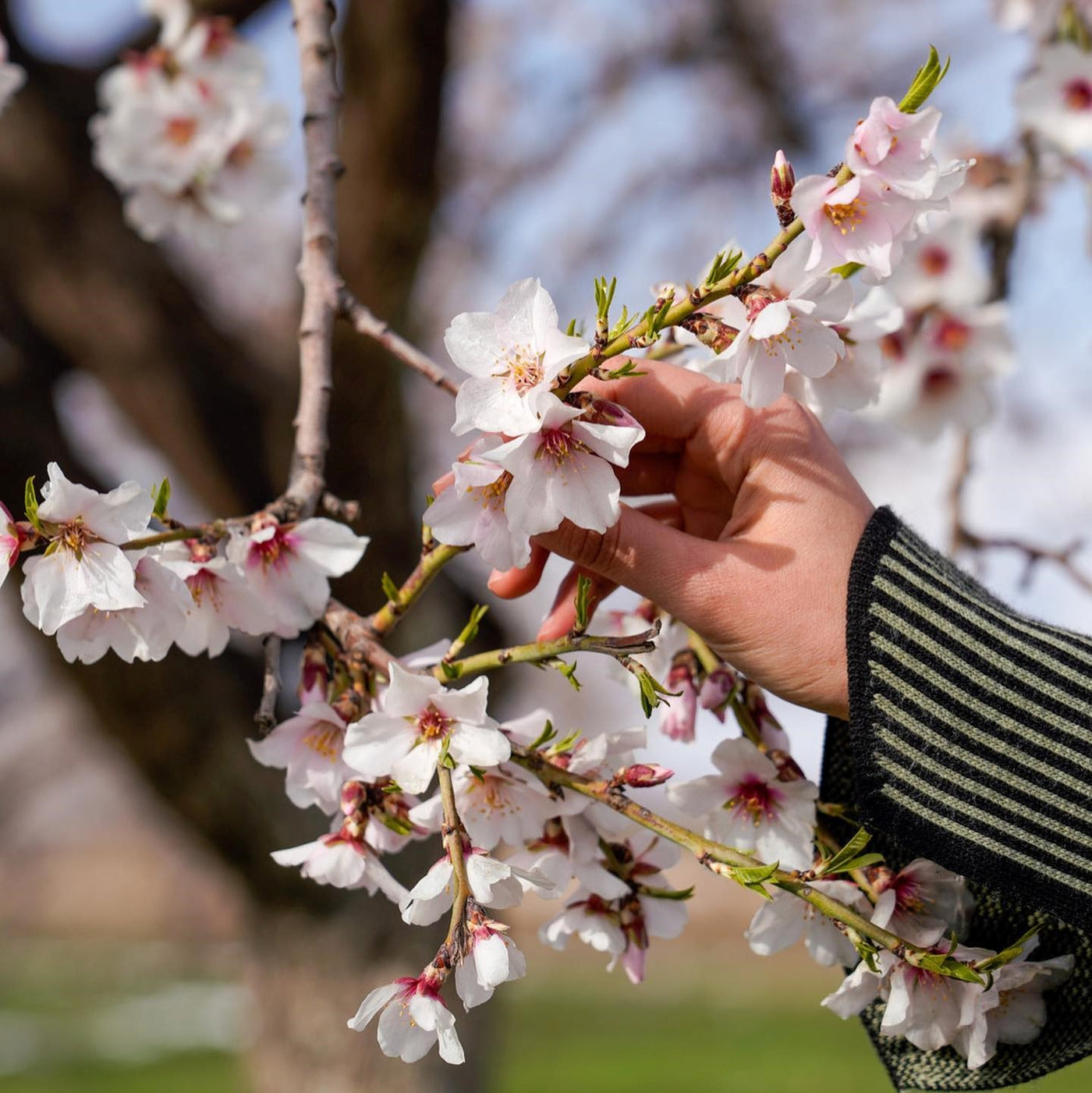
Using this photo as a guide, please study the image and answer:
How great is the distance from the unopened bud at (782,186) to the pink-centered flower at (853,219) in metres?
0.01

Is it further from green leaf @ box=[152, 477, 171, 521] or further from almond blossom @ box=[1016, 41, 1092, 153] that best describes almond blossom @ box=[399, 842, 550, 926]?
almond blossom @ box=[1016, 41, 1092, 153]

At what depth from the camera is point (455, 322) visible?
0.79m

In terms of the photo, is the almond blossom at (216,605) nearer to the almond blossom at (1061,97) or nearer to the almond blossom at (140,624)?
the almond blossom at (140,624)

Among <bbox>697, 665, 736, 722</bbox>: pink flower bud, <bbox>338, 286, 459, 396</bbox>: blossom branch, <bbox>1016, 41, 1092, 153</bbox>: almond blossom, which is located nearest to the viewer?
<bbox>697, 665, 736, 722</bbox>: pink flower bud

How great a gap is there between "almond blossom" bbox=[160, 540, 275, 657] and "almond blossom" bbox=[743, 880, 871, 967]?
17.7 inches

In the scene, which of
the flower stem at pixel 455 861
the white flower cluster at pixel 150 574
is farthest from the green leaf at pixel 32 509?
the flower stem at pixel 455 861

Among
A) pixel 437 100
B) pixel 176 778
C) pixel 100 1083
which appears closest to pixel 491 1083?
pixel 176 778

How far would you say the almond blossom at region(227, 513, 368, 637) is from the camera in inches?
36.9

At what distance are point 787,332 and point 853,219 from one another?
84 millimetres

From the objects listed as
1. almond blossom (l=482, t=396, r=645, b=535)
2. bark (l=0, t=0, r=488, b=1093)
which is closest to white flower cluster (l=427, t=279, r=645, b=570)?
almond blossom (l=482, t=396, r=645, b=535)

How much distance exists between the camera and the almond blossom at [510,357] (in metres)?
0.75

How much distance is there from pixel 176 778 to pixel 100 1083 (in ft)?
22.4

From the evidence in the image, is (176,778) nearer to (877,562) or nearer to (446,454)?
(877,562)

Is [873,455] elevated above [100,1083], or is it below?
above
